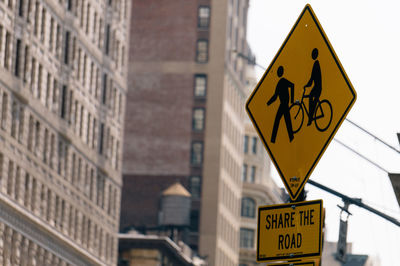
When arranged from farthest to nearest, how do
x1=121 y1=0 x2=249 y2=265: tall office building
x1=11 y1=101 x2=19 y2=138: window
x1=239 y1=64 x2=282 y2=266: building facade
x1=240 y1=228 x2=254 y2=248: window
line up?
x1=240 y1=228 x2=254 y2=248: window → x1=239 y1=64 x2=282 y2=266: building facade → x1=121 y1=0 x2=249 y2=265: tall office building → x1=11 y1=101 x2=19 y2=138: window

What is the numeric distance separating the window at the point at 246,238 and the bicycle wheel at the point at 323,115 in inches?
5782

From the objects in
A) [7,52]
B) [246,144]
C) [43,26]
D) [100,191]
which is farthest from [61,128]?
[246,144]

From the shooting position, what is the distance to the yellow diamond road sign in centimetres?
999

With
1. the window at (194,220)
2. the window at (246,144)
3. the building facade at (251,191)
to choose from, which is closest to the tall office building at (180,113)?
the window at (194,220)

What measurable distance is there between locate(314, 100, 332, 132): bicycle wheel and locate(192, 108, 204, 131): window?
5034 inches

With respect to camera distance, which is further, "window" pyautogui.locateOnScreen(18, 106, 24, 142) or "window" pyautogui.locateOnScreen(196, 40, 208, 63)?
"window" pyautogui.locateOnScreen(196, 40, 208, 63)

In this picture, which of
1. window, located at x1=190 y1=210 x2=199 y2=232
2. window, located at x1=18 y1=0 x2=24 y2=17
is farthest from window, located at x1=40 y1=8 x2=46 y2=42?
window, located at x1=190 y1=210 x2=199 y2=232

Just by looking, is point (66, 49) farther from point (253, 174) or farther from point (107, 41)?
point (253, 174)

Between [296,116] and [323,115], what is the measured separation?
0.28m

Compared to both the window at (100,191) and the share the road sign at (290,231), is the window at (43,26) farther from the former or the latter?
the share the road sign at (290,231)

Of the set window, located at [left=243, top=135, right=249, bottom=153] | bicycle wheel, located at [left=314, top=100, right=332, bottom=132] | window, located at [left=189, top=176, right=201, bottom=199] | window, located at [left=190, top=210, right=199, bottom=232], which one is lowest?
bicycle wheel, located at [left=314, top=100, right=332, bottom=132]

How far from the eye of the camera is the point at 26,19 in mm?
76750

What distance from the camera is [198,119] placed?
138m

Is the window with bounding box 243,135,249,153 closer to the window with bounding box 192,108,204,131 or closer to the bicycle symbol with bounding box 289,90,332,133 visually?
the window with bounding box 192,108,204,131
